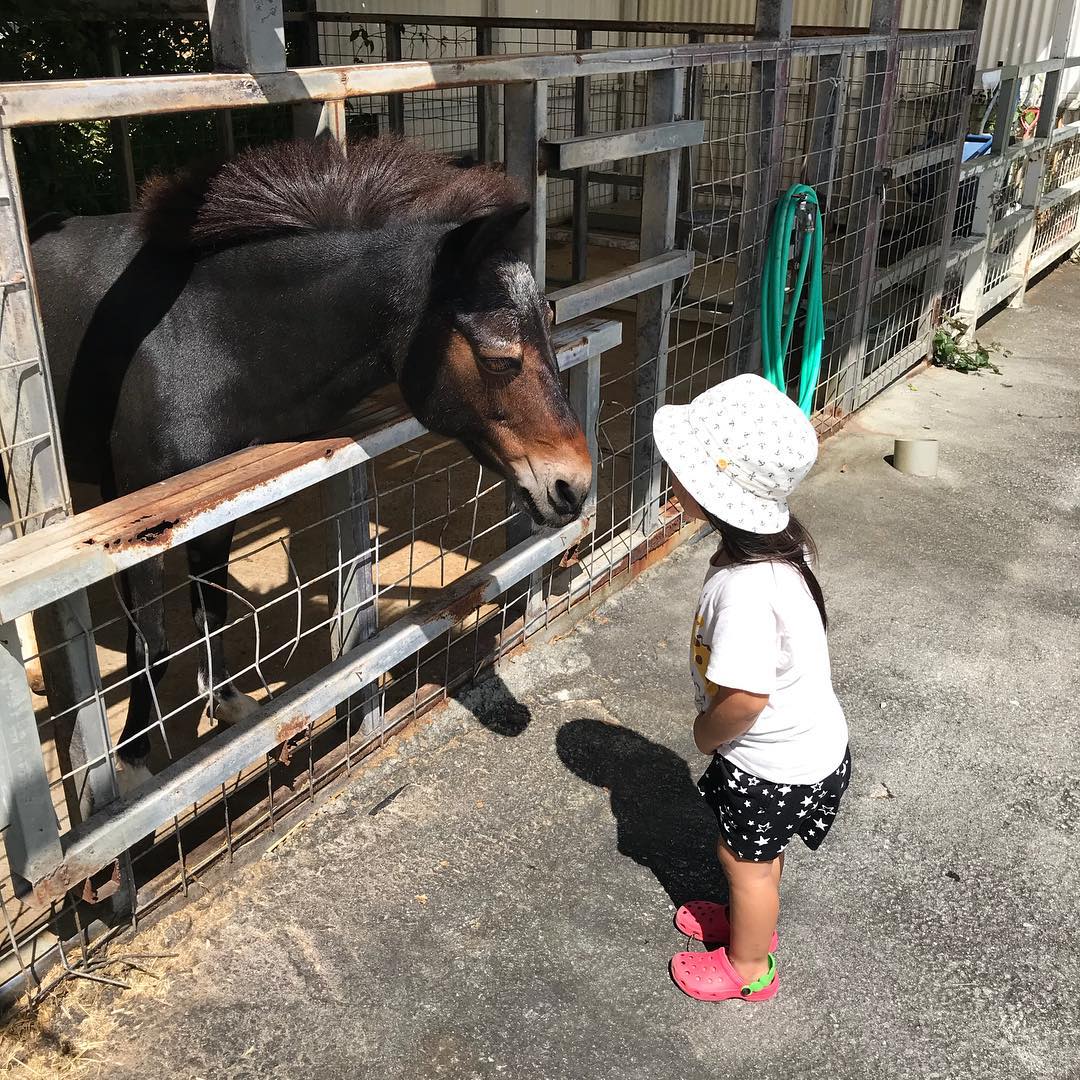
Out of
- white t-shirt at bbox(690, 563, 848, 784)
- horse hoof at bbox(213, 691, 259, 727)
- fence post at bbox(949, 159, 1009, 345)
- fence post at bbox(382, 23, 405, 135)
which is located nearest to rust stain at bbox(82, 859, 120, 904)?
horse hoof at bbox(213, 691, 259, 727)

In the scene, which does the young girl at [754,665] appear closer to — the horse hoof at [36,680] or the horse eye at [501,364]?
the horse eye at [501,364]

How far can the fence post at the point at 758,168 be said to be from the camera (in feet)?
13.9

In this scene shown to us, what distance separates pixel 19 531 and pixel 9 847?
600 mm

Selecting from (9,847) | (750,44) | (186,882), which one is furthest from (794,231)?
(9,847)

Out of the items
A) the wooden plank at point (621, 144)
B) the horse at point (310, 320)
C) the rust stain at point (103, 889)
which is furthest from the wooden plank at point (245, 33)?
the rust stain at point (103, 889)

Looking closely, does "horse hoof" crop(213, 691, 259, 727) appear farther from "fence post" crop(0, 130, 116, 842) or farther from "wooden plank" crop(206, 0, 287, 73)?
"wooden plank" crop(206, 0, 287, 73)

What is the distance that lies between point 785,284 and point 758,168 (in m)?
0.49

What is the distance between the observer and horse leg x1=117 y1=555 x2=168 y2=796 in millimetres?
2770

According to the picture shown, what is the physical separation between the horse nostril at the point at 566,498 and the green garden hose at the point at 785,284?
6.56ft

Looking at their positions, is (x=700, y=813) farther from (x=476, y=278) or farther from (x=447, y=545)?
(x=447, y=545)

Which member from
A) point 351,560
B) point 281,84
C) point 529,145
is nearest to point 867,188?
point 529,145

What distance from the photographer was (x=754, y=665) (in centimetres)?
208

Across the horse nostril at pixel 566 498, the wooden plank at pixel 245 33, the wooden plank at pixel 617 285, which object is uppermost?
the wooden plank at pixel 245 33

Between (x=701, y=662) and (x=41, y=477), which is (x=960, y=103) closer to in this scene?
(x=701, y=662)
